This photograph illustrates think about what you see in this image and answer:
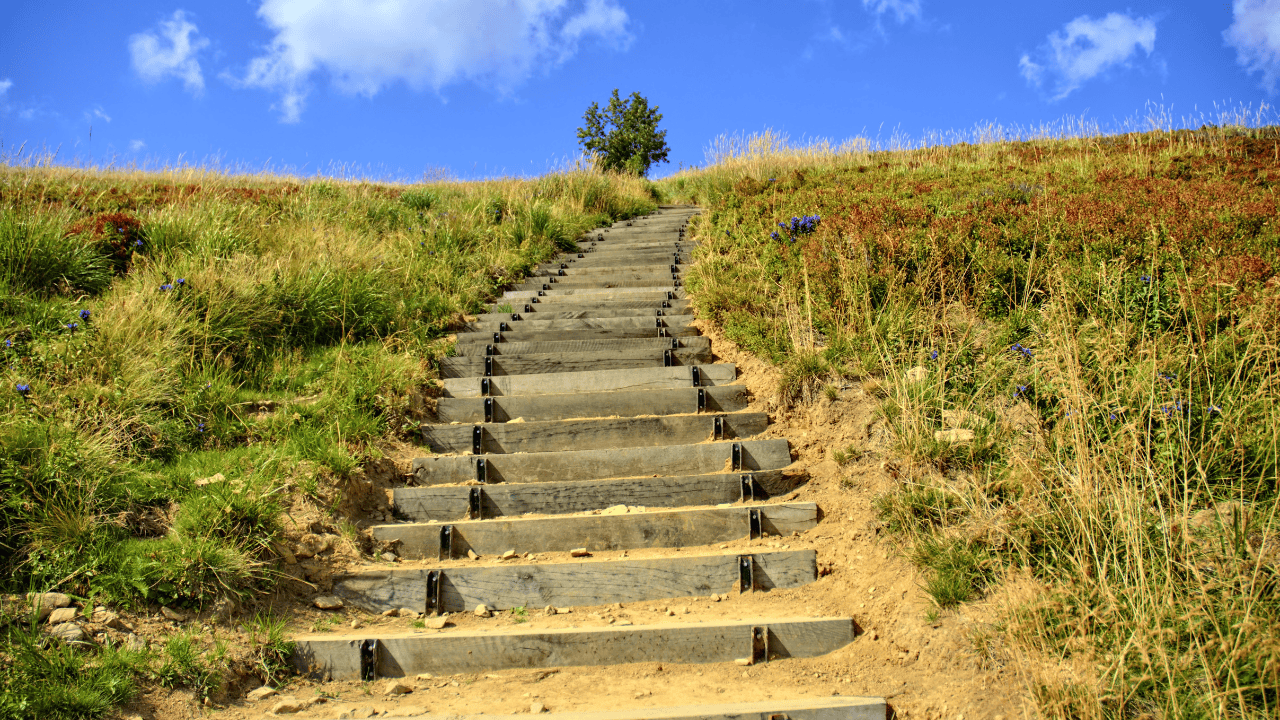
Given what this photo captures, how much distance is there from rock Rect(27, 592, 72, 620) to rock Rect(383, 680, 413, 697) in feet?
5.18

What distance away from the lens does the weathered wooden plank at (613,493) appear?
15.7ft

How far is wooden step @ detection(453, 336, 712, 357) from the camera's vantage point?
273 inches

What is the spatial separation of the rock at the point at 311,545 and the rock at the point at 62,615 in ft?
3.35

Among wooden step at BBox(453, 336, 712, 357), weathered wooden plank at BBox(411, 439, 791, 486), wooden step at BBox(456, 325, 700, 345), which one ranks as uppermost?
wooden step at BBox(456, 325, 700, 345)

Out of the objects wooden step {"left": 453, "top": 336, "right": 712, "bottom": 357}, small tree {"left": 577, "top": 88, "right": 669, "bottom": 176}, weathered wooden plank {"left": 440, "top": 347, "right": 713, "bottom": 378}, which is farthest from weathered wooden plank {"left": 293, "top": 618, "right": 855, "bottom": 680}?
small tree {"left": 577, "top": 88, "right": 669, "bottom": 176}

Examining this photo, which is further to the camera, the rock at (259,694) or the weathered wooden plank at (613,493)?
the weathered wooden plank at (613,493)

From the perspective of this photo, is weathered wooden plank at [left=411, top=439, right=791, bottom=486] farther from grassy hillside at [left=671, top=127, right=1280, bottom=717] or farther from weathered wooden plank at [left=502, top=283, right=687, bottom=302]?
weathered wooden plank at [left=502, top=283, right=687, bottom=302]

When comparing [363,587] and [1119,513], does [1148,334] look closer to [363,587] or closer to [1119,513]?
[1119,513]

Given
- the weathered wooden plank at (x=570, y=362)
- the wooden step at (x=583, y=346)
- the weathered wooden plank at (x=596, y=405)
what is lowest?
the weathered wooden plank at (x=596, y=405)

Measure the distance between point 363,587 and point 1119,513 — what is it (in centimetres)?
376

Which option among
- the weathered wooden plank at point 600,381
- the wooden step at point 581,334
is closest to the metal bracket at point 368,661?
the weathered wooden plank at point 600,381

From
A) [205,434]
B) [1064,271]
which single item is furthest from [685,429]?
[205,434]

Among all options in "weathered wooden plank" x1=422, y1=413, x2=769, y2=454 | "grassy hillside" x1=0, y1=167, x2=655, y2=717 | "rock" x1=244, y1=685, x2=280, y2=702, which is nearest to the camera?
"rock" x1=244, y1=685, x2=280, y2=702

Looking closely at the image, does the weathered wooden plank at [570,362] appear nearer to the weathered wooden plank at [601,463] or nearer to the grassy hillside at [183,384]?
the grassy hillside at [183,384]
